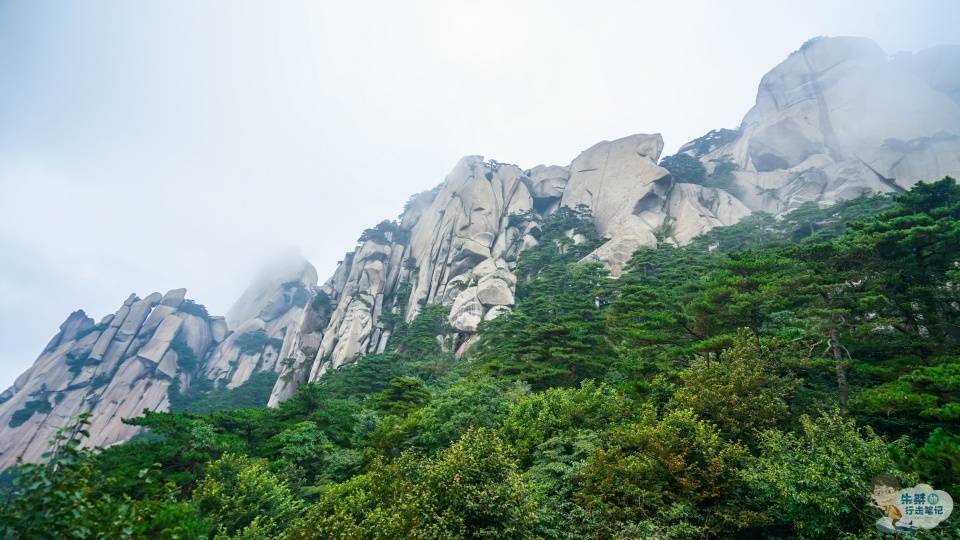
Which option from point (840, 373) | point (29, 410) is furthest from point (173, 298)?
point (840, 373)

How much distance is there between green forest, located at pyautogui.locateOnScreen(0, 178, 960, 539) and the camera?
9.03 meters

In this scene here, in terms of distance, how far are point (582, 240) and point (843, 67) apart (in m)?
51.3

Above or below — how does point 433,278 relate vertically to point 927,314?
above

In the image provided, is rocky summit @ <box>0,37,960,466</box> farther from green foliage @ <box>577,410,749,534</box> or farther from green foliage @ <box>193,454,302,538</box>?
green foliage @ <box>577,410,749,534</box>

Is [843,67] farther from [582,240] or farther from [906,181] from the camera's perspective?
[582,240]

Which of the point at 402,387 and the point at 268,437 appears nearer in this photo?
the point at 268,437

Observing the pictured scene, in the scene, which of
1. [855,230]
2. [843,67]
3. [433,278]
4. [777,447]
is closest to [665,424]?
[777,447]

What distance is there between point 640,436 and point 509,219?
178ft

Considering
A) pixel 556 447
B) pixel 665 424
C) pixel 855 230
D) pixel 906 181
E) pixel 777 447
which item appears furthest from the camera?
pixel 906 181

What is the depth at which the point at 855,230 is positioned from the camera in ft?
61.1

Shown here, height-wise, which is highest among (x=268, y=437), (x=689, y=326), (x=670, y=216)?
(x=670, y=216)

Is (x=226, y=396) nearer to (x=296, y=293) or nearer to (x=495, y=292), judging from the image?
(x=296, y=293)

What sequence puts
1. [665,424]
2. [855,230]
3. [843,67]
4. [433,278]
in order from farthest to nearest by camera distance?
[843,67] < [433,278] < [855,230] < [665,424]
